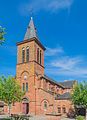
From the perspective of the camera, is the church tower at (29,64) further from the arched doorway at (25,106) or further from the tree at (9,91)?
the tree at (9,91)

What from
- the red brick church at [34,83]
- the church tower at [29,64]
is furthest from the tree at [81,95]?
the church tower at [29,64]

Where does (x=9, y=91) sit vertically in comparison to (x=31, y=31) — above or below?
below

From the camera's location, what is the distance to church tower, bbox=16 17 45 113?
61562 mm

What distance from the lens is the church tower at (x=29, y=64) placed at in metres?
61.6

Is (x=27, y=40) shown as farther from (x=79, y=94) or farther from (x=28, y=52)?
(x=79, y=94)

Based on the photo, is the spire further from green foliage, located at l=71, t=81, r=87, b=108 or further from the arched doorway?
green foliage, located at l=71, t=81, r=87, b=108

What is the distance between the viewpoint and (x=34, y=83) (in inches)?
2409

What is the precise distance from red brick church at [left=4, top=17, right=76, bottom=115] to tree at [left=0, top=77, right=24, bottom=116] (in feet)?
36.6

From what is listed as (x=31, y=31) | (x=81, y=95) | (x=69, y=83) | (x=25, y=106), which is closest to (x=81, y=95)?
(x=81, y=95)

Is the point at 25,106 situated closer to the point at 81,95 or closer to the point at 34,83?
the point at 34,83

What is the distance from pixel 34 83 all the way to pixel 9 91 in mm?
13538

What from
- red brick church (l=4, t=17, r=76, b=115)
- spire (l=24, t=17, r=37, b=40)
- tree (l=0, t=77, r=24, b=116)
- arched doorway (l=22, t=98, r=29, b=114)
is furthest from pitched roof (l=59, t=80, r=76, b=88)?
tree (l=0, t=77, r=24, b=116)

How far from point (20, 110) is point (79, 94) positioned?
1616 centimetres

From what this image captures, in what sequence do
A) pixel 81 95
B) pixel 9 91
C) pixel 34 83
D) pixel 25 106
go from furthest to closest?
pixel 25 106 → pixel 34 83 → pixel 81 95 → pixel 9 91
